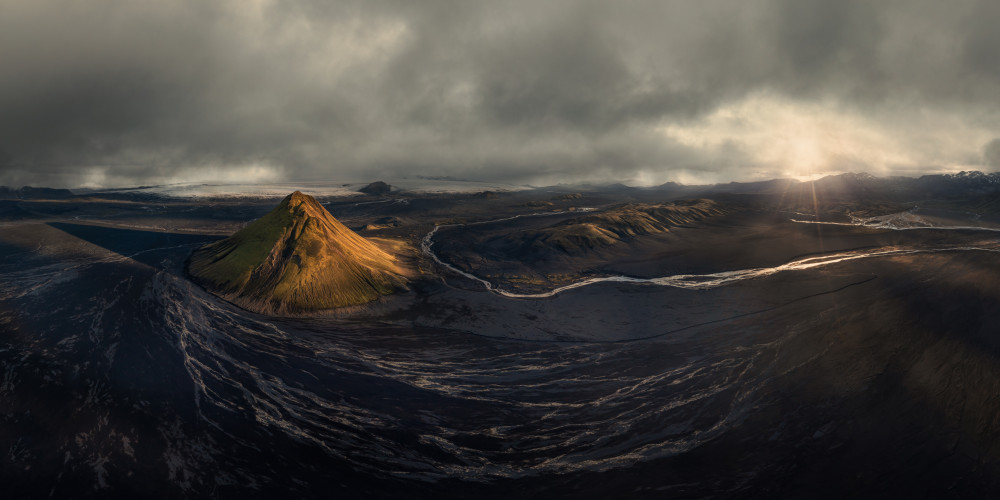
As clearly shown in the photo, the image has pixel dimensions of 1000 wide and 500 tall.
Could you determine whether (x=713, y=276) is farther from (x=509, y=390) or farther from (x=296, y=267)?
(x=296, y=267)

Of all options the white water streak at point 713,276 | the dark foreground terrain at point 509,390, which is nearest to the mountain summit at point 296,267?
the dark foreground terrain at point 509,390

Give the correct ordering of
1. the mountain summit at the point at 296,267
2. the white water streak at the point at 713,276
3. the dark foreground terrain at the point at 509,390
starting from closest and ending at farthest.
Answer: the dark foreground terrain at the point at 509,390 → the mountain summit at the point at 296,267 → the white water streak at the point at 713,276

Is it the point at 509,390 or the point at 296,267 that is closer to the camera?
the point at 509,390

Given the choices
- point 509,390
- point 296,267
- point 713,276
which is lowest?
point 509,390

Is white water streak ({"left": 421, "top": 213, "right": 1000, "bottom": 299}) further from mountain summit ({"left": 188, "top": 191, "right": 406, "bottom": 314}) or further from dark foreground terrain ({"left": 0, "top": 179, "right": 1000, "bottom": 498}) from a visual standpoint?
mountain summit ({"left": 188, "top": 191, "right": 406, "bottom": 314})

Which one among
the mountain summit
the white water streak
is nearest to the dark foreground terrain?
the white water streak

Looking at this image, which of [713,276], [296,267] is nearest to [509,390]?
[296,267]

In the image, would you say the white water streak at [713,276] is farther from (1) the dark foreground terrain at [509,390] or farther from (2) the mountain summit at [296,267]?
(2) the mountain summit at [296,267]
